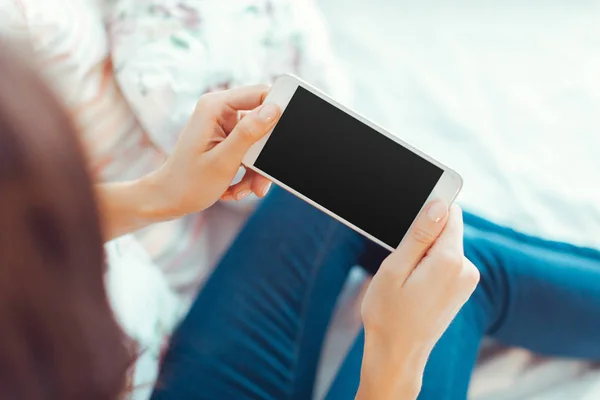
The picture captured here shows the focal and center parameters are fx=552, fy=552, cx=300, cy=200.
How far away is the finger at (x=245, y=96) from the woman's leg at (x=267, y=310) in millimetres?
181

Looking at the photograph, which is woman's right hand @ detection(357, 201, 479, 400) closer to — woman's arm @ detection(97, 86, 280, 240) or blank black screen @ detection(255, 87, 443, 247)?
blank black screen @ detection(255, 87, 443, 247)

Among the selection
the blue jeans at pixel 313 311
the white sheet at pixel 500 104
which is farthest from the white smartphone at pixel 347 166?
the white sheet at pixel 500 104

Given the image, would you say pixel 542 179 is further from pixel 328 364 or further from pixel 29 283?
A: pixel 29 283

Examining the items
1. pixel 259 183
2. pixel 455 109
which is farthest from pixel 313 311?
pixel 455 109

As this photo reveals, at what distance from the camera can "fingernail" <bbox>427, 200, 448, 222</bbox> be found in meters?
0.46

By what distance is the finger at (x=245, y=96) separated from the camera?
0.53 meters

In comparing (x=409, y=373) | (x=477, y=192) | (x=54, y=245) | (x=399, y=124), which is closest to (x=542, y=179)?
(x=477, y=192)

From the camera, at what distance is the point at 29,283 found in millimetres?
265

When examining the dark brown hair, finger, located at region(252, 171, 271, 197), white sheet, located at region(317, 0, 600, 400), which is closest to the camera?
the dark brown hair

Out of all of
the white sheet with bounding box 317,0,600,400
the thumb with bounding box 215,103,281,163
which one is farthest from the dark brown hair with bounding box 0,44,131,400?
the white sheet with bounding box 317,0,600,400

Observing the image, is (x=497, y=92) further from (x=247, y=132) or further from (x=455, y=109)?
(x=247, y=132)

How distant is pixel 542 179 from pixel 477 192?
0.31 feet

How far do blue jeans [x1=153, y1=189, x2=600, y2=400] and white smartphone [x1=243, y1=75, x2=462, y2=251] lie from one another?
170mm

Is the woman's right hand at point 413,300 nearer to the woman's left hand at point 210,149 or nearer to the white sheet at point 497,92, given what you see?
the woman's left hand at point 210,149
